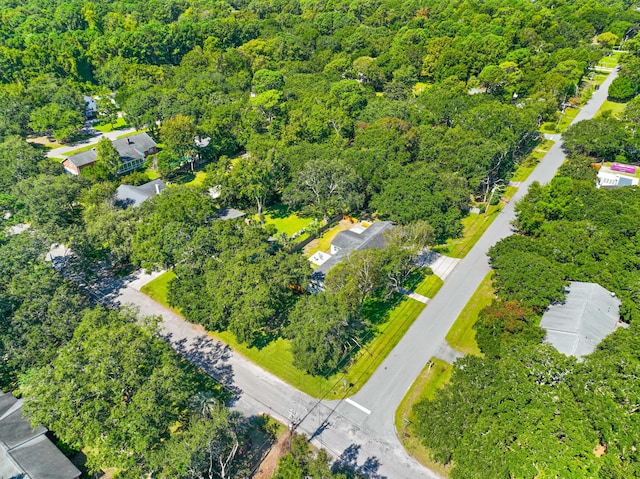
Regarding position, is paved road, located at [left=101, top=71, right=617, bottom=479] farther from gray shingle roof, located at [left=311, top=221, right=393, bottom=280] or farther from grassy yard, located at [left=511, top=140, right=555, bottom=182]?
grassy yard, located at [left=511, top=140, right=555, bottom=182]

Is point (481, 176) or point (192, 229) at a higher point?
point (192, 229)

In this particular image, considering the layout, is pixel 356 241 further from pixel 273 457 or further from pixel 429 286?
pixel 273 457

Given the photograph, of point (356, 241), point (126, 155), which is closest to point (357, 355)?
point (356, 241)

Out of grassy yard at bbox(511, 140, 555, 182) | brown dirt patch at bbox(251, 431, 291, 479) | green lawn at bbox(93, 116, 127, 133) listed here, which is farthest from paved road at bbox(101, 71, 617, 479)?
green lawn at bbox(93, 116, 127, 133)

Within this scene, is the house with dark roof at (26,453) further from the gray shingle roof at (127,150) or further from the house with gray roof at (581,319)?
the gray shingle roof at (127,150)

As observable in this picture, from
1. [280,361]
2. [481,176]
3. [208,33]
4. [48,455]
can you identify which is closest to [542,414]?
[280,361]

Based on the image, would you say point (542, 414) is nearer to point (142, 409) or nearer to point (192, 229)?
point (142, 409)
